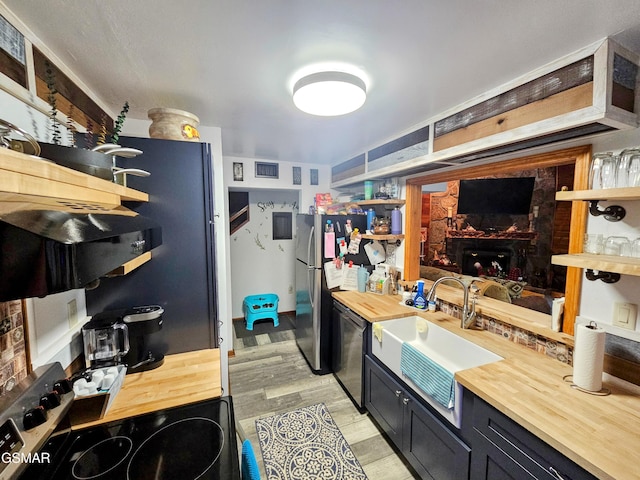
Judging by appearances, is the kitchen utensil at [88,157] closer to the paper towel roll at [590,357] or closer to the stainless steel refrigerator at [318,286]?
the stainless steel refrigerator at [318,286]

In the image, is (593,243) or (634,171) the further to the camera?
(593,243)

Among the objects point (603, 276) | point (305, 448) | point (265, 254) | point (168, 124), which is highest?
Result: point (168, 124)

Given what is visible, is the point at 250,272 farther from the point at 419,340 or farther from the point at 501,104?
the point at 501,104

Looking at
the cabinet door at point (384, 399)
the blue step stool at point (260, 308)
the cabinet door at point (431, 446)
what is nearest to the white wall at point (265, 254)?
the blue step stool at point (260, 308)

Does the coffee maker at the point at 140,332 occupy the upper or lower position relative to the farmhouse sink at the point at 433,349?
upper

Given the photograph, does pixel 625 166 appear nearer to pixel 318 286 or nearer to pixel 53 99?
pixel 318 286

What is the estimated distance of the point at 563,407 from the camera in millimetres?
1060

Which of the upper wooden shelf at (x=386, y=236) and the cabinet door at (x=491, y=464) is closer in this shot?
the cabinet door at (x=491, y=464)

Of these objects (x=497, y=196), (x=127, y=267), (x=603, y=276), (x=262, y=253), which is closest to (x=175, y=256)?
(x=127, y=267)

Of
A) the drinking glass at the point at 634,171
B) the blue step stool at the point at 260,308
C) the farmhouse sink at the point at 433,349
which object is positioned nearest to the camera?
the drinking glass at the point at 634,171

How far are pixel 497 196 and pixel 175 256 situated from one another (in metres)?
4.46

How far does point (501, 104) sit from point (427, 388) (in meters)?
1.58

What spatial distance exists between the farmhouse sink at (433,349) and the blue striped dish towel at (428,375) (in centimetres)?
4

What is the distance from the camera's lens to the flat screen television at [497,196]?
12.8ft
